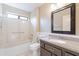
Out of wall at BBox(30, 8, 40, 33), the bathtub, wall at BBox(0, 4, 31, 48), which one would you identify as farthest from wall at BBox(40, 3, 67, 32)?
the bathtub

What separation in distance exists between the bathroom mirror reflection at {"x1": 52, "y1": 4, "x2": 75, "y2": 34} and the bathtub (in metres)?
0.93

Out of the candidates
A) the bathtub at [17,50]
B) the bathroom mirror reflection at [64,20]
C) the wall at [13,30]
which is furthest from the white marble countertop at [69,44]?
the bathtub at [17,50]

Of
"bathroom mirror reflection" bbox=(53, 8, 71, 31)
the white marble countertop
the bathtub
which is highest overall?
"bathroom mirror reflection" bbox=(53, 8, 71, 31)

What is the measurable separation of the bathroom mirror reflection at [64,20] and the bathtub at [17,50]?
3.06 feet

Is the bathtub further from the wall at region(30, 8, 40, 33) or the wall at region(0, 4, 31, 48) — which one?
the wall at region(30, 8, 40, 33)

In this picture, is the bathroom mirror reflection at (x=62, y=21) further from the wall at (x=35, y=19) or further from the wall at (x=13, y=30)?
the wall at (x=13, y=30)

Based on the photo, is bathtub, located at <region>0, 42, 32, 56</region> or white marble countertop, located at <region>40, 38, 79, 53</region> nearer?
white marble countertop, located at <region>40, 38, 79, 53</region>

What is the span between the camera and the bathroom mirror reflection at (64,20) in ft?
5.23

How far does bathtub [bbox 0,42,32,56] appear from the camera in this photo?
2025mm

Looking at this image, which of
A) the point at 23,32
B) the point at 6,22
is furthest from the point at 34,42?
the point at 6,22

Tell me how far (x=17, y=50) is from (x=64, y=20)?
151 cm

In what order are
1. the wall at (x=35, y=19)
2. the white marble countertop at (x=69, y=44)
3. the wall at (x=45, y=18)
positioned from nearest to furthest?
the white marble countertop at (x=69, y=44) < the wall at (x=35, y=19) < the wall at (x=45, y=18)

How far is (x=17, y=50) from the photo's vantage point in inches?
85.4

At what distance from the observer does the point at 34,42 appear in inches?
84.3
